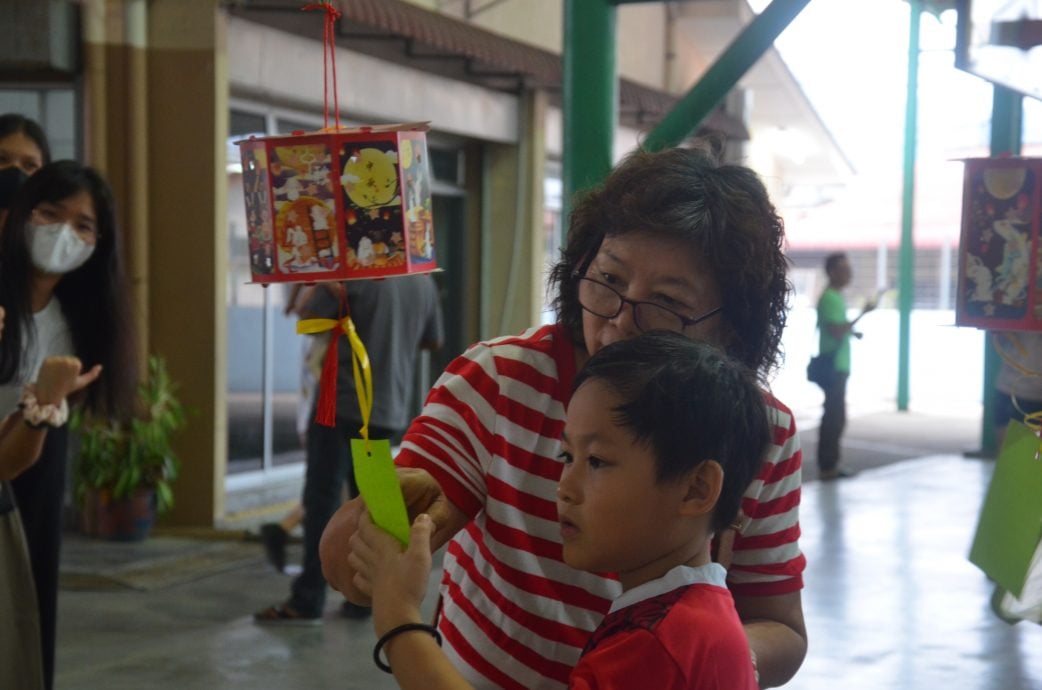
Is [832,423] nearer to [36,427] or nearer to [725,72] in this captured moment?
[725,72]

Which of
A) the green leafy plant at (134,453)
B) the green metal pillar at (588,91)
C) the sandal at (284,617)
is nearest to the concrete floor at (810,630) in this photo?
the sandal at (284,617)

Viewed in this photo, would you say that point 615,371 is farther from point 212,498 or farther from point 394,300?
point 212,498

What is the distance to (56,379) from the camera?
3.11 metres

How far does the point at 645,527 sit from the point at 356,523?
1.06ft

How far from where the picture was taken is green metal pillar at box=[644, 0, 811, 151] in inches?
121

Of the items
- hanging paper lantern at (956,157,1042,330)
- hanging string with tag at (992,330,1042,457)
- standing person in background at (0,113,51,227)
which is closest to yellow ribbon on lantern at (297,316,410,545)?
hanging paper lantern at (956,157,1042,330)

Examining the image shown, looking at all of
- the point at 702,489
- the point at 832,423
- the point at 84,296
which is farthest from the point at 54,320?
the point at 832,423

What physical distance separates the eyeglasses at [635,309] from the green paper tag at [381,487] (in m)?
0.38

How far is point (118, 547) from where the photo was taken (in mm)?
6648

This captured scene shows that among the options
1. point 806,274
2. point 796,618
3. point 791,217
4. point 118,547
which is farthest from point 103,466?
point 806,274

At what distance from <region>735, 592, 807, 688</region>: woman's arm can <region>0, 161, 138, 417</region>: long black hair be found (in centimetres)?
213

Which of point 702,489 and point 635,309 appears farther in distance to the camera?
point 635,309

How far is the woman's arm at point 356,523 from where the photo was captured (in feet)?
4.78

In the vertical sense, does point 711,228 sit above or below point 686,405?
above
